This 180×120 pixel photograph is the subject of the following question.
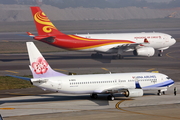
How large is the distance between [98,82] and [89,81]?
4.36 ft

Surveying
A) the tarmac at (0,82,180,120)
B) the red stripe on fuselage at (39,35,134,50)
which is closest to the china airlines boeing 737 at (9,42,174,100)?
the tarmac at (0,82,180,120)

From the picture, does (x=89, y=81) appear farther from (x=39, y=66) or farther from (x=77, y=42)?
(x=77, y=42)

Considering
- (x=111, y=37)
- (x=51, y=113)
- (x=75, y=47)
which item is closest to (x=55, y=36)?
(x=75, y=47)

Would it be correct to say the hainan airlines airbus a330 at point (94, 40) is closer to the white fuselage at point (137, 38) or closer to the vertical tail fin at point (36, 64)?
the white fuselage at point (137, 38)

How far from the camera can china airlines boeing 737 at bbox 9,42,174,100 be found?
48062mm

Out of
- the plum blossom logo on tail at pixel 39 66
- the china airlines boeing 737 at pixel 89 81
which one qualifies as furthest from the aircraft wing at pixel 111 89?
the plum blossom logo on tail at pixel 39 66

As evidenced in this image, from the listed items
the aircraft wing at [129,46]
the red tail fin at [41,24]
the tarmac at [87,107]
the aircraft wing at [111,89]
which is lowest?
the tarmac at [87,107]

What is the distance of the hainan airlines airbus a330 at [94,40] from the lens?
292 feet

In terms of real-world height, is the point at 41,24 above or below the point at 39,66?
above

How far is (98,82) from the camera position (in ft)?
166

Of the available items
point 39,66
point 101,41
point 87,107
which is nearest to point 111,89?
point 87,107

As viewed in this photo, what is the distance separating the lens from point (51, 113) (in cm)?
4369

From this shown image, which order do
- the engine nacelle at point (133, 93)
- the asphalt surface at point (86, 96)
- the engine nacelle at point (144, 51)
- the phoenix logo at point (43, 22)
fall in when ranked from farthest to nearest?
the engine nacelle at point (144, 51) → the phoenix logo at point (43, 22) → the engine nacelle at point (133, 93) → the asphalt surface at point (86, 96)

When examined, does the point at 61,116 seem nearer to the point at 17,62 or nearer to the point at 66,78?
the point at 66,78
